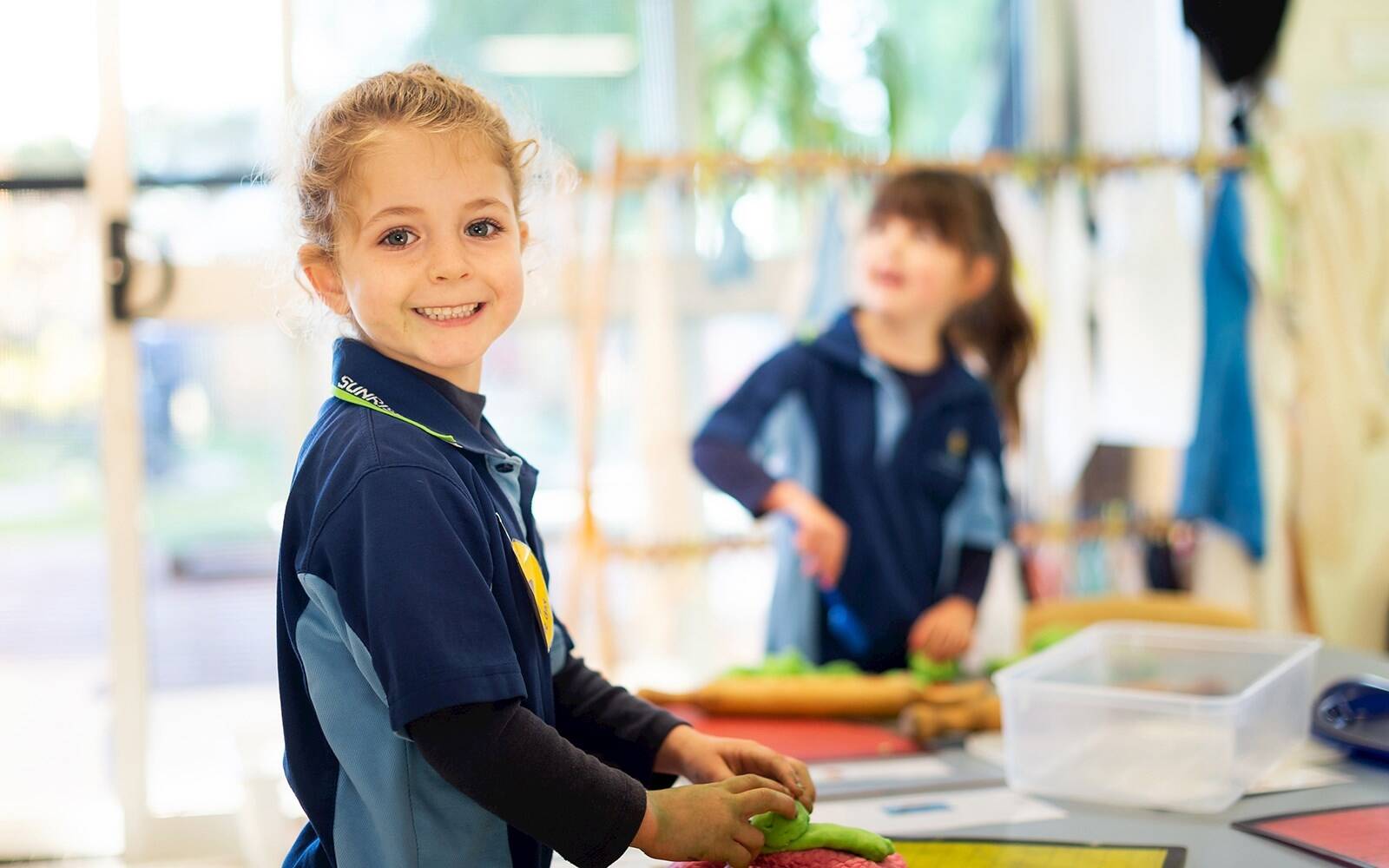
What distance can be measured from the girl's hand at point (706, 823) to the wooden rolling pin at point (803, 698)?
0.56 m

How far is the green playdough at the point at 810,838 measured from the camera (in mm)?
817

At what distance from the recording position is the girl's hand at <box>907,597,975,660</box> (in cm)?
171

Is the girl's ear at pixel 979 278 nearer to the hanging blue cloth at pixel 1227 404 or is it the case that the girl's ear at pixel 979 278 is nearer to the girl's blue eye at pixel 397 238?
the hanging blue cloth at pixel 1227 404

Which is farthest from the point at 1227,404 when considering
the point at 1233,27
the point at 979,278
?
the point at 1233,27

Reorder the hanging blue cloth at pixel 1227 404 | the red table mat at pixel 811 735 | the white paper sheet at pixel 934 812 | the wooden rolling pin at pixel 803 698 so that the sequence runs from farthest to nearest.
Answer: the hanging blue cloth at pixel 1227 404 → the wooden rolling pin at pixel 803 698 → the red table mat at pixel 811 735 → the white paper sheet at pixel 934 812

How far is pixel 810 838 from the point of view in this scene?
82 centimetres

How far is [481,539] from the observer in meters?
0.76

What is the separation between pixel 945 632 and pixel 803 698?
437 mm

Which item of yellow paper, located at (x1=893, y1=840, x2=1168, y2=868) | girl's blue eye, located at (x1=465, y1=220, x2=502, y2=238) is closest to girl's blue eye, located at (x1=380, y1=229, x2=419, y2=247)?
girl's blue eye, located at (x1=465, y1=220, x2=502, y2=238)

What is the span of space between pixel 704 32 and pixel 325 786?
8.06ft

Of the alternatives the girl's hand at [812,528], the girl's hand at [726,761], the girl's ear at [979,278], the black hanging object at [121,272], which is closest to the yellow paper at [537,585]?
the girl's hand at [726,761]

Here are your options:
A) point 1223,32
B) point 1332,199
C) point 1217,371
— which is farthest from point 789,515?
point 1332,199

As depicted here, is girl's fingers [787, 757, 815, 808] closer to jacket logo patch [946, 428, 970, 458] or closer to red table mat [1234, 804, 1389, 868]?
red table mat [1234, 804, 1389, 868]

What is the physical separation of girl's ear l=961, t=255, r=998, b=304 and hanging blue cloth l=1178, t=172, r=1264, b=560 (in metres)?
0.64
